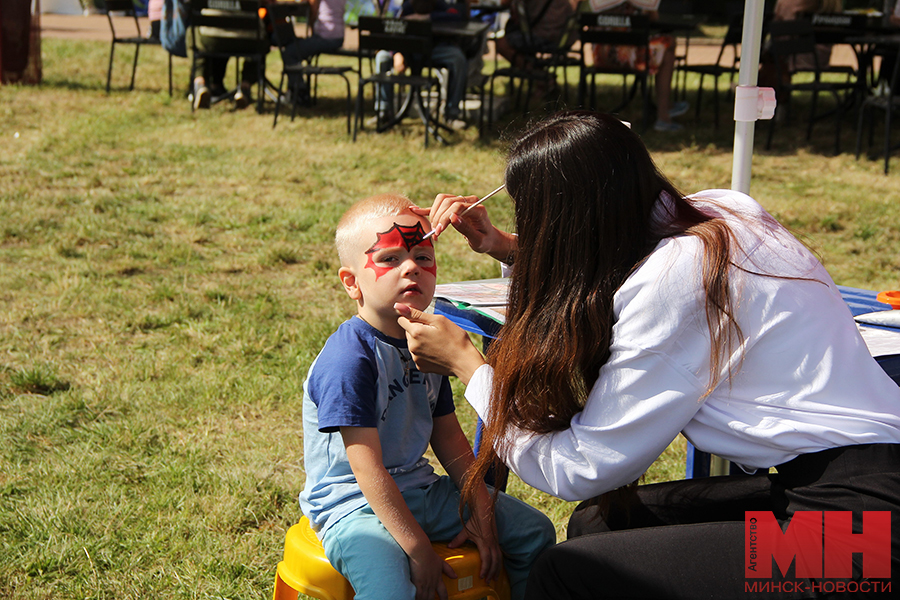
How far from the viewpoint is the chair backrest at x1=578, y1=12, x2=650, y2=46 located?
756cm

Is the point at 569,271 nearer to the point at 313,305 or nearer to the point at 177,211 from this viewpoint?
the point at 313,305

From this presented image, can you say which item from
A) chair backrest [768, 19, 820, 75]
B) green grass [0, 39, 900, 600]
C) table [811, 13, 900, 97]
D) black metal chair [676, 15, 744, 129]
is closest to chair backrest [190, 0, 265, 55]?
green grass [0, 39, 900, 600]

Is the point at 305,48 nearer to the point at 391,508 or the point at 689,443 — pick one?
the point at 689,443

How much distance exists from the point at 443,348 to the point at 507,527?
18.8 inches

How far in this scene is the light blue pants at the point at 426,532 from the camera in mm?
1617

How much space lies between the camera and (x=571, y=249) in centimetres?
158

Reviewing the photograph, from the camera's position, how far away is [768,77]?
8758mm

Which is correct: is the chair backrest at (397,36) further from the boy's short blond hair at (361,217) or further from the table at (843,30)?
the boy's short blond hair at (361,217)

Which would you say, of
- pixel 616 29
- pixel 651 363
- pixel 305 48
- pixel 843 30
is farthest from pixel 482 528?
pixel 305 48

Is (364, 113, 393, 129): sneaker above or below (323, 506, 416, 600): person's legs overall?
above

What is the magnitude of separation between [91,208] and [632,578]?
4.90 meters

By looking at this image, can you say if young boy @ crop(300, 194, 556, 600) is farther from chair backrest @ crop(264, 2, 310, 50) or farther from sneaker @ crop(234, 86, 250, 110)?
sneaker @ crop(234, 86, 250, 110)

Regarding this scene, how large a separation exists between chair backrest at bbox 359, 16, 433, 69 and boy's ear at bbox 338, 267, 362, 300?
5.60 meters

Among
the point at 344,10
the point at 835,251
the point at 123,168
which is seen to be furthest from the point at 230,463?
the point at 344,10
